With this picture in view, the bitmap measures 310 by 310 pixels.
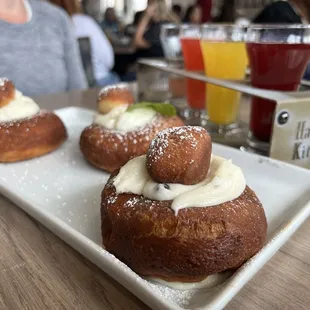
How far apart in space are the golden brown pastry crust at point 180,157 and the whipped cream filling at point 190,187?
15 mm

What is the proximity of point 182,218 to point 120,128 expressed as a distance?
20.7 inches

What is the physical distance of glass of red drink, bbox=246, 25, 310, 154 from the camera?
1110 millimetres

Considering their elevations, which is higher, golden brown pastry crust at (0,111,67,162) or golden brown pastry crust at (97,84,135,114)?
golden brown pastry crust at (97,84,135,114)

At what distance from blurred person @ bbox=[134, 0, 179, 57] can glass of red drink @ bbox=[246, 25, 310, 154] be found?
12.3 ft

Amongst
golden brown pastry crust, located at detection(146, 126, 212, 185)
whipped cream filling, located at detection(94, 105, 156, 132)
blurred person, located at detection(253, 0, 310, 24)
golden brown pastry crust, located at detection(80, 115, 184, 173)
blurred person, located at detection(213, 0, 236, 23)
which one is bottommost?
blurred person, located at detection(213, 0, 236, 23)

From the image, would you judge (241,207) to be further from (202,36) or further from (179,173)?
(202,36)

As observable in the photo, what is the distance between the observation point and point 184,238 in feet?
1.95

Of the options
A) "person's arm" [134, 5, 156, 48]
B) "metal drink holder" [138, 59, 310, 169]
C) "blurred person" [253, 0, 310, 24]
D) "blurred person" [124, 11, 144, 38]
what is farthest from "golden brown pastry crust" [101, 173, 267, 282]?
"blurred person" [124, 11, 144, 38]

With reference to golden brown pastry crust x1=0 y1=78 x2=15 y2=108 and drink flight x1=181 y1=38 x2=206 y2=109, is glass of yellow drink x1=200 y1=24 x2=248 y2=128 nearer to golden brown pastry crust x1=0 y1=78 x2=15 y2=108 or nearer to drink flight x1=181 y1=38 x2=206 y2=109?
drink flight x1=181 y1=38 x2=206 y2=109

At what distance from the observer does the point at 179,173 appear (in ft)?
2.10

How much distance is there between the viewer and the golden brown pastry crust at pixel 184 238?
0.59m

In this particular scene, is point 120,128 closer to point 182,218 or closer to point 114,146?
point 114,146

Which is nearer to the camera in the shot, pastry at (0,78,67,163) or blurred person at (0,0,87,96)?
pastry at (0,78,67,163)

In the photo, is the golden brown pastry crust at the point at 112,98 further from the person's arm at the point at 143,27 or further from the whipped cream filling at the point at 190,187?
the person's arm at the point at 143,27
